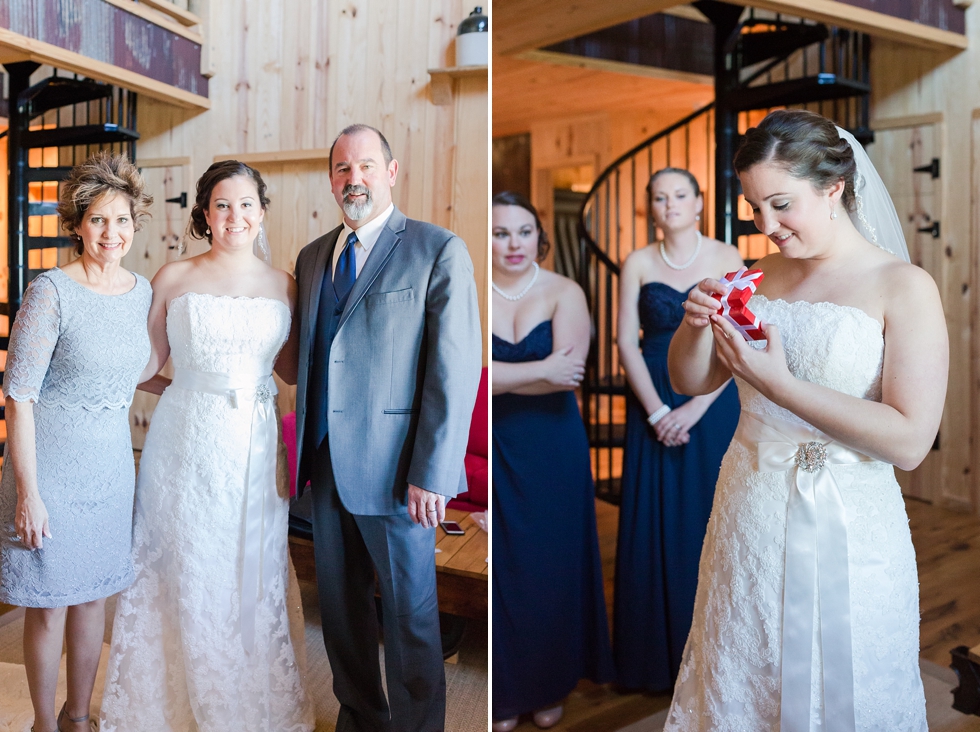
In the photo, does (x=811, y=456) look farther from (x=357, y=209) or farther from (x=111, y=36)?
(x=111, y=36)

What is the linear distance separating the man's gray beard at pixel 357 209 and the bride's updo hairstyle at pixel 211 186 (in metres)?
0.16

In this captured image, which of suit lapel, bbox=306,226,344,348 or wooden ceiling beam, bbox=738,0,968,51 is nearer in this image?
suit lapel, bbox=306,226,344,348

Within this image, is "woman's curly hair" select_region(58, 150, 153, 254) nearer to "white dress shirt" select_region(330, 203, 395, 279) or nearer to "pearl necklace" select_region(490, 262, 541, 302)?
"white dress shirt" select_region(330, 203, 395, 279)

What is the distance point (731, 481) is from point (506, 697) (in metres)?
1.03

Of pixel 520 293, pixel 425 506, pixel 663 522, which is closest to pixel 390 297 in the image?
pixel 425 506

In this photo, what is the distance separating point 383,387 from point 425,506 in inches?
10.3

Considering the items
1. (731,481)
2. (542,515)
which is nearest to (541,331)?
(542,515)

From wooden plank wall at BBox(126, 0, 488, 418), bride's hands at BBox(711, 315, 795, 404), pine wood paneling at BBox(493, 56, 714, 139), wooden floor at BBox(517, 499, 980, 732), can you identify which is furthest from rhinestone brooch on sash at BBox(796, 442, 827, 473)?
pine wood paneling at BBox(493, 56, 714, 139)

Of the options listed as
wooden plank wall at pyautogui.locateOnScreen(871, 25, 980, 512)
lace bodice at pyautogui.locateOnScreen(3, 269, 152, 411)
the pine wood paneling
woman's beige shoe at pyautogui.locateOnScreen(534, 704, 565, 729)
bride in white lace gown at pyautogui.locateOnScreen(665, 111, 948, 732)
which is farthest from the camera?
the pine wood paneling

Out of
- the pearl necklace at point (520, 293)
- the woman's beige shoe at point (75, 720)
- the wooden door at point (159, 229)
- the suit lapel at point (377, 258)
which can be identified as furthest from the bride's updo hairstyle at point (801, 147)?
the woman's beige shoe at point (75, 720)

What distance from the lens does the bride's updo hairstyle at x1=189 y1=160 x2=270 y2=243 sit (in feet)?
5.36

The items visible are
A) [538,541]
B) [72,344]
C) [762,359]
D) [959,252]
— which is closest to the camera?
[762,359]

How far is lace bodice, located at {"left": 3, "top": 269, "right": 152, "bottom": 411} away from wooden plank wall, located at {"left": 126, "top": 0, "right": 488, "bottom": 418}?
286 millimetres

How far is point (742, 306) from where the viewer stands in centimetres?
137
